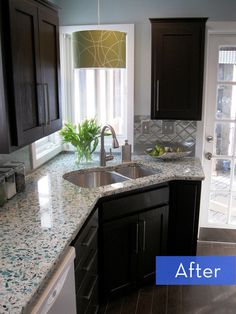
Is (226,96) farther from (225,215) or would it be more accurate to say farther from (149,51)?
(225,215)

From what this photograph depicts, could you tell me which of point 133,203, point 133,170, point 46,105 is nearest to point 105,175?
point 133,170

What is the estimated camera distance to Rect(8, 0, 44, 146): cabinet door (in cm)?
169

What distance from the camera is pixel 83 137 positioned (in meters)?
2.83

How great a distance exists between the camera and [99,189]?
7.14ft

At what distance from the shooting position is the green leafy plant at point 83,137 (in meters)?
2.83

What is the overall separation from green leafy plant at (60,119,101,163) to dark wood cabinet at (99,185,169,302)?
78 centimetres

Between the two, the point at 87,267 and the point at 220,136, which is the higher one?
the point at 220,136

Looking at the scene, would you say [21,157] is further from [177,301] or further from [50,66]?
[177,301]

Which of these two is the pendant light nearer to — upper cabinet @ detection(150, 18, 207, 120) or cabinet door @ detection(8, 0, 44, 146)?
cabinet door @ detection(8, 0, 44, 146)

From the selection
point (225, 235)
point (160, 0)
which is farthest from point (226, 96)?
point (225, 235)

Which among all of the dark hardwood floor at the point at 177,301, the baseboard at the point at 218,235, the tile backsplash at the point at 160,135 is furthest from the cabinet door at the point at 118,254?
the baseboard at the point at 218,235

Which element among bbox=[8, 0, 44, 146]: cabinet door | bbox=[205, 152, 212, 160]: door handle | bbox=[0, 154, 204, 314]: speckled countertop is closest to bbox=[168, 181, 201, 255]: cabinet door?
bbox=[0, 154, 204, 314]: speckled countertop

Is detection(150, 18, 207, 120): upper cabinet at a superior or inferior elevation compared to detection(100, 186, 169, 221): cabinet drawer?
superior

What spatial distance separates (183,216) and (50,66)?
1541 mm
